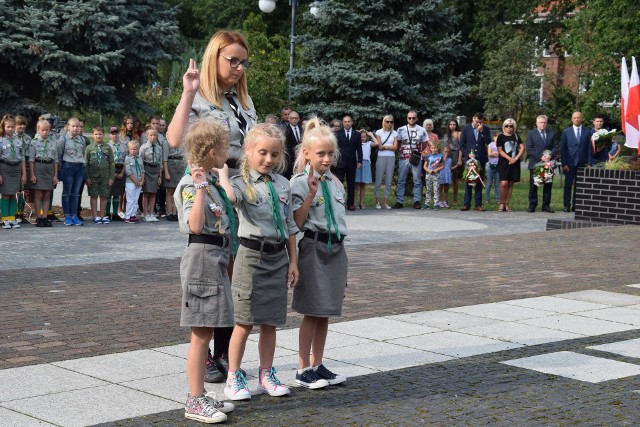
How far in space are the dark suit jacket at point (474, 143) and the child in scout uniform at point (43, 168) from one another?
869 cm

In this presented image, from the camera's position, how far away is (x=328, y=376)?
21.0 feet

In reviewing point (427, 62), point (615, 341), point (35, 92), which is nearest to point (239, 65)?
point (615, 341)

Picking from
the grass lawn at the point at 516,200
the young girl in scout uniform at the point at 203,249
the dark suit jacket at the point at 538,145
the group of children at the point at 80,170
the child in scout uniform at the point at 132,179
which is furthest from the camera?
the grass lawn at the point at 516,200

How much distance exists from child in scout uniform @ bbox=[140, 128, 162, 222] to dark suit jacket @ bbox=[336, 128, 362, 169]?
4.15 m

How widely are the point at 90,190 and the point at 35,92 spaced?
4.75 metres

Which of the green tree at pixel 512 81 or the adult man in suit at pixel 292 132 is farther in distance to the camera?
the green tree at pixel 512 81

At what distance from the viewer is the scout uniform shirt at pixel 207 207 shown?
5.66m

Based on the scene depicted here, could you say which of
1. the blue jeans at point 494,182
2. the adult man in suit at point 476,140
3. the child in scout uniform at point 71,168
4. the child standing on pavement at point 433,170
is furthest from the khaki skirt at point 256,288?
the blue jeans at point 494,182

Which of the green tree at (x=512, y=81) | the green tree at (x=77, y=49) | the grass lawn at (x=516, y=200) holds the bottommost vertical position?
the grass lawn at (x=516, y=200)

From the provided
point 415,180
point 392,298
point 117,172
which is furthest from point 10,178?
point 415,180

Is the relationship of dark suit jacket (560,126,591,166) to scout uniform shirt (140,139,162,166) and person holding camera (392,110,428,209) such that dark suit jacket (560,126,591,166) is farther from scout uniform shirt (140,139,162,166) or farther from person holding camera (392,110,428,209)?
scout uniform shirt (140,139,162,166)

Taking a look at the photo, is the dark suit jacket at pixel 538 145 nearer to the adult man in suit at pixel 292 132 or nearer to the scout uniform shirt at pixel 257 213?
the adult man in suit at pixel 292 132

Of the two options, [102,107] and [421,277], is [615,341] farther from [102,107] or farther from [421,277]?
[102,107]

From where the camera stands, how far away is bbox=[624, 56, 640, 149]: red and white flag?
18.2 m
